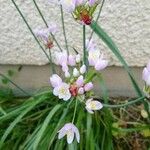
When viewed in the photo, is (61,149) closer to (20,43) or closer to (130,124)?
(130,124)

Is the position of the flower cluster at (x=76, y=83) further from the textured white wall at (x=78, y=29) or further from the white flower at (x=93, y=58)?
the textured white wall at (x=78, y=29)

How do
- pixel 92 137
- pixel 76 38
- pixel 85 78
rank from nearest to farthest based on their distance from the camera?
pixel 85 78
pixel 92 137
pixel 76 38

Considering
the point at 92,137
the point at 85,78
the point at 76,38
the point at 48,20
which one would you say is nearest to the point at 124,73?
the point at 76,38

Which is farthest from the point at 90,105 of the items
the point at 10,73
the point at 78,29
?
the point at 10,73

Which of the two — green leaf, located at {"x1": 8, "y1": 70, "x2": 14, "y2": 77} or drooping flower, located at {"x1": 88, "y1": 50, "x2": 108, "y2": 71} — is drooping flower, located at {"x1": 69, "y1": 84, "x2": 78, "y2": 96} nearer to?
drooping flower, located at {"x1": 88, "y1": 50, "x2": 108, "y2": 71}

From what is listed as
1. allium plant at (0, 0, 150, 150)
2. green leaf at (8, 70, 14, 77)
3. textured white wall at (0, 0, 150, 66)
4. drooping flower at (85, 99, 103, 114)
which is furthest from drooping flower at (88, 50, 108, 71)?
green leaf at (8, 70, 14, 77)

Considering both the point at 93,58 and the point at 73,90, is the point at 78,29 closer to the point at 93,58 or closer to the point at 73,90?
the point at 93,58

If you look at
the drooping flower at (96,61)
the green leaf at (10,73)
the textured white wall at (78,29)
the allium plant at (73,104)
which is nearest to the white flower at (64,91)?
the allium plant at (73,104)
